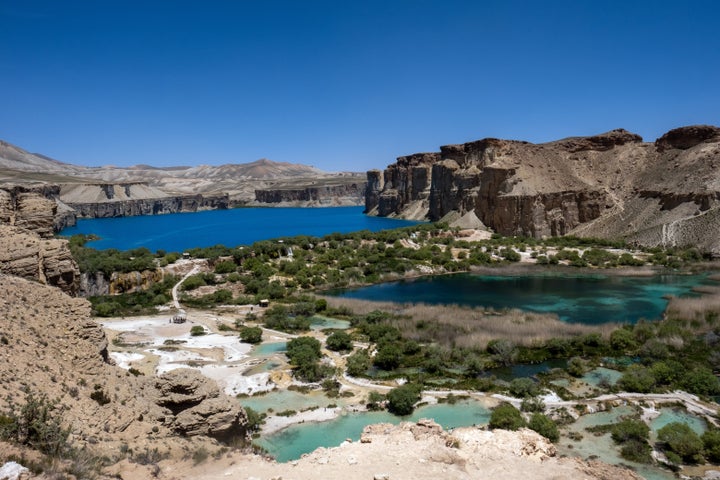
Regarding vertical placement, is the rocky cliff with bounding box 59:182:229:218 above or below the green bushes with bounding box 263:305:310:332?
above

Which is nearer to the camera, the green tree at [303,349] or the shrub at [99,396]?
the shrub at [99,396]

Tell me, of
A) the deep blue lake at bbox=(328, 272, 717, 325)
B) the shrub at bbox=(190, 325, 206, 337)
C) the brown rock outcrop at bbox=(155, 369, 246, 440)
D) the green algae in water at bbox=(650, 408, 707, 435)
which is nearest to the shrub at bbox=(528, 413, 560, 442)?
the green algae in water at bbox=(650, 408, 707, 435)

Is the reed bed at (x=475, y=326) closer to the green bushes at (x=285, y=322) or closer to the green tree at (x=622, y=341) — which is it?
the green tree at (x=622, y=341)

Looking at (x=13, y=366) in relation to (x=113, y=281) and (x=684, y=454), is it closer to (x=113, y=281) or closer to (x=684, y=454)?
(x=684, y=454)

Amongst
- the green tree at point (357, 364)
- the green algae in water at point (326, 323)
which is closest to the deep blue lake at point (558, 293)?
the green algae in water at point (326, 323)

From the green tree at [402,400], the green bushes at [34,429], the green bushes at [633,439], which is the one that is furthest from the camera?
the green tree at [402,400]

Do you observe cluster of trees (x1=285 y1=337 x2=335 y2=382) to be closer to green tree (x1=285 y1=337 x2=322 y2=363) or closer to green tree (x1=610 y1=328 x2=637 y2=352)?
green tree (x1=285 y1=337 x2=322 y2=363)

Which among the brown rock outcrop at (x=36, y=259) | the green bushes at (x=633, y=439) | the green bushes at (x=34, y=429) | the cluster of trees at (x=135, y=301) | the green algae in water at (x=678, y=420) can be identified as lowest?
the cluster of trees at (x=135, y=301)
